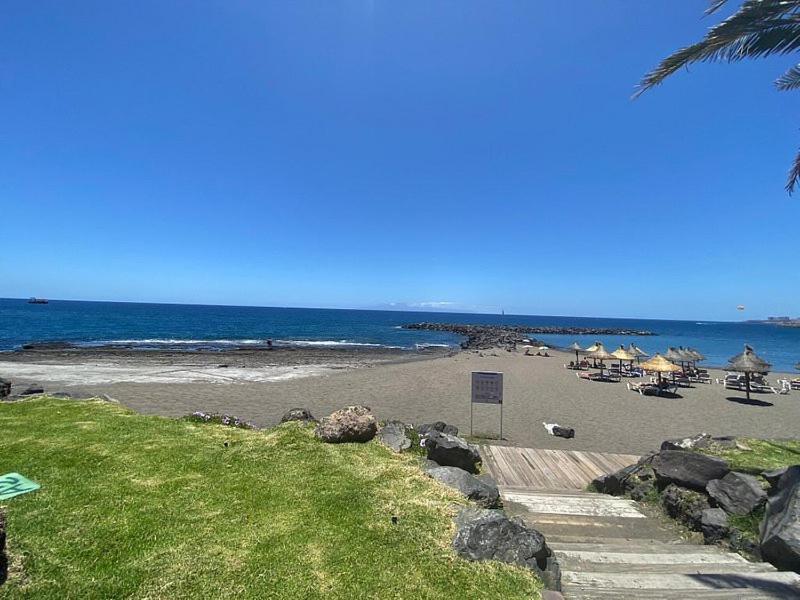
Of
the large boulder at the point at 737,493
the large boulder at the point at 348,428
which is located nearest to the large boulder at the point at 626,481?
the large boulder at the point at 737,493

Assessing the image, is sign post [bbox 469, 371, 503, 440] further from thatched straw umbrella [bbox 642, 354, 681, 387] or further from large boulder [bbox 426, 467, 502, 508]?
thatched straw umbrella [bbox 642, 354, 681, 387]

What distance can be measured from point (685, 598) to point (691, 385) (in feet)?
89.4

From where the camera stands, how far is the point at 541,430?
1316 cm

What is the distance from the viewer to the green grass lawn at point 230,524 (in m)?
3.31

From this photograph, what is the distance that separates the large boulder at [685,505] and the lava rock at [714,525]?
4.0 inches

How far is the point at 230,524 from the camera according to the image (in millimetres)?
4219

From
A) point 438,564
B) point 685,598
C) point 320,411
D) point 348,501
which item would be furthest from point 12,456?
point 320,411

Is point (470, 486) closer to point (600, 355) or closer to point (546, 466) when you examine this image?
point (546, 466)

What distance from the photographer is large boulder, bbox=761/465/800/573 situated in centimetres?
380

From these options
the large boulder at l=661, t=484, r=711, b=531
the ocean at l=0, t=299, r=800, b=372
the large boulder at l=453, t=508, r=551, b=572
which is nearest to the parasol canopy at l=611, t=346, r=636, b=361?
the large boulder at l=661, t=484, r=711, b=531

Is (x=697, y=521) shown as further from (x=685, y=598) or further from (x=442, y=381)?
(x=442, y=381)

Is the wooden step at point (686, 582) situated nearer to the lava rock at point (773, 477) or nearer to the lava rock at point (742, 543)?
the lava rock at point (742, 543)

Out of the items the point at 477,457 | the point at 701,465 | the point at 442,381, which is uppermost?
the point at 701,465

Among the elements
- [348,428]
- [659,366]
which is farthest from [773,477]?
[659,366]
